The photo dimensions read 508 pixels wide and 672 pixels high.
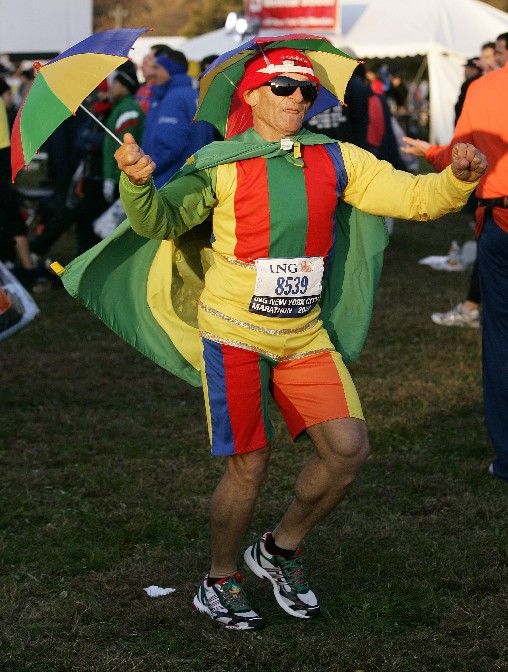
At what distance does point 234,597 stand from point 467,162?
1770mm

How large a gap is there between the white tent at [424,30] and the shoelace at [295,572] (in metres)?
21.0

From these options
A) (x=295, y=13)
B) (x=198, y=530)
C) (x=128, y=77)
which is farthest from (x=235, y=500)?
(x=295, y=13)

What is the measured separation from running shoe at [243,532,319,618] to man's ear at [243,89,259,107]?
5.42 ft

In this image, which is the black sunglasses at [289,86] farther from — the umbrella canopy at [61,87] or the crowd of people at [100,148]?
the crowd of people at [100,148]

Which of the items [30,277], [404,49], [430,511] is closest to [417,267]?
[30,277]

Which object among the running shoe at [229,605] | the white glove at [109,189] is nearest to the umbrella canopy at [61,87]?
the running shoe at [229,605]

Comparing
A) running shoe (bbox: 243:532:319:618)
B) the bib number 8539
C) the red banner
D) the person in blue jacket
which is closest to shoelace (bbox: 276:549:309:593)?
running shoe (bbox: 243:532:319:618)

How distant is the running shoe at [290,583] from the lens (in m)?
4.40

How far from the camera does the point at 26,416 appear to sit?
7285 millimetres

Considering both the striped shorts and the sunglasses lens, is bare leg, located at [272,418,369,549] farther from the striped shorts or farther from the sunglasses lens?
the sunglasses lens

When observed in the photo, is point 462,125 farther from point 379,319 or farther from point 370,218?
point 379,319

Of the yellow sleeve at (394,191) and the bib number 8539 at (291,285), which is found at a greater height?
the yellow sleeve at (394,191)

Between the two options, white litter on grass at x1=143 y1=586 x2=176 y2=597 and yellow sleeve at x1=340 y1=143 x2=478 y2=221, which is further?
white litter on grass at x1=143 y1=586 x2=176 y2=597

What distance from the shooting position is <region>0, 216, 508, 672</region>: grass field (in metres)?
4.19
